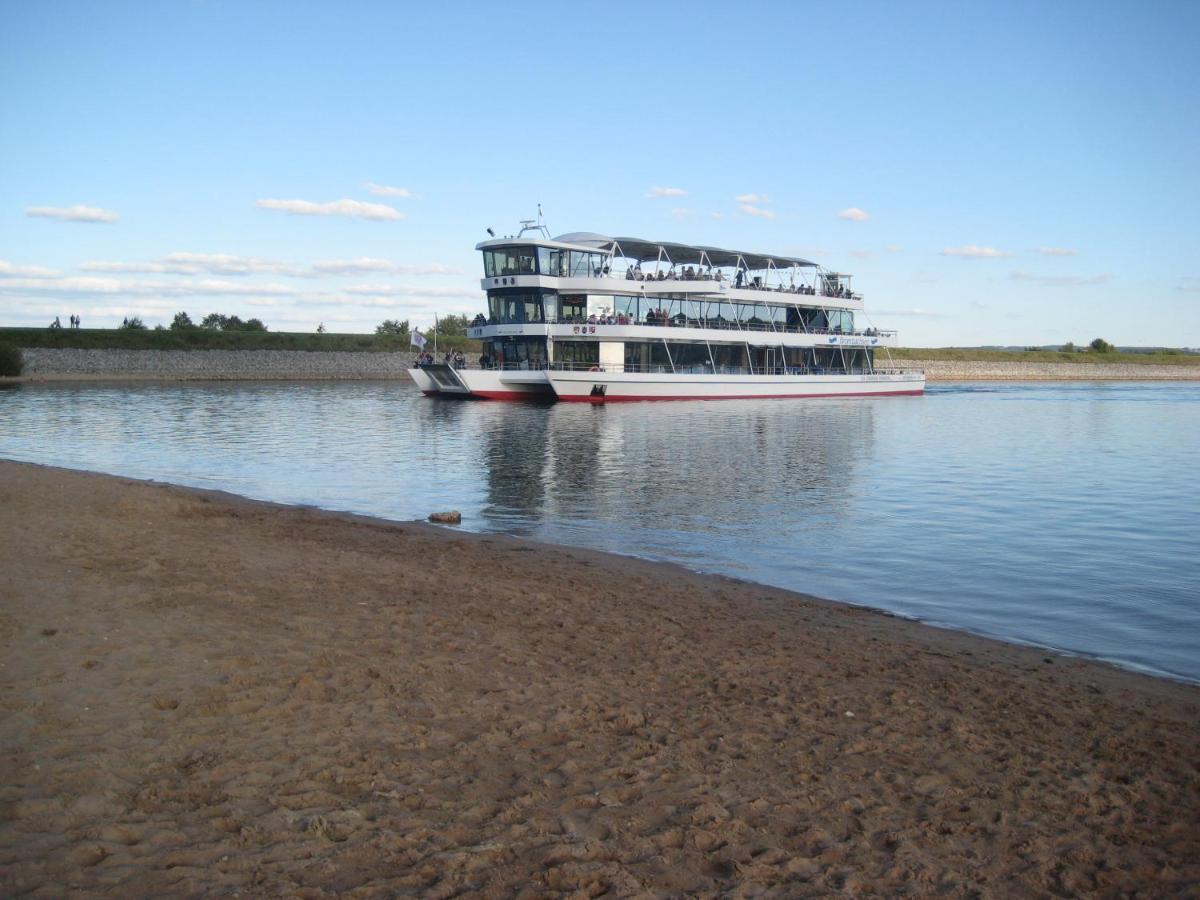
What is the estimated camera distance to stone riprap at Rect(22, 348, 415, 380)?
260ft

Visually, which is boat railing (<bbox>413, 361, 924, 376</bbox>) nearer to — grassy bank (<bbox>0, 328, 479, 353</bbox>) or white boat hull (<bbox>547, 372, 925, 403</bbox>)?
white boat hull (<bbox>547, 372, 925, 403</bbox>)

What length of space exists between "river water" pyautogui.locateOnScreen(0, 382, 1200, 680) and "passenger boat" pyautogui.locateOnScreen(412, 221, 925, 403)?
7.89m

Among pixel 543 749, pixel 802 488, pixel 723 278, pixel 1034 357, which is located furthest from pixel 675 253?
pixel 1034 357

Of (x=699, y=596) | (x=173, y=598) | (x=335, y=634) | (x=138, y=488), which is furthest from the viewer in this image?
(x=138, y=488)

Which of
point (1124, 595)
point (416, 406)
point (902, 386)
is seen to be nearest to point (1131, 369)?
point (902, 386)

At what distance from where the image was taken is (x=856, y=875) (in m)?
4.46

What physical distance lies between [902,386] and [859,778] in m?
71.2

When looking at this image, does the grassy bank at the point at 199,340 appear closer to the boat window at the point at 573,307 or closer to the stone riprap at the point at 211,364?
the stone riprap at the point at 211,364

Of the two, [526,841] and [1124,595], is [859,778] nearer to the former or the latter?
[526,841]

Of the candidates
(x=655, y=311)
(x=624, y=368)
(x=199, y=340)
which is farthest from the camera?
(x=199, y=340)

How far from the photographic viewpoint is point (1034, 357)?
128m

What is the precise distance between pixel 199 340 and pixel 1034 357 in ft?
338

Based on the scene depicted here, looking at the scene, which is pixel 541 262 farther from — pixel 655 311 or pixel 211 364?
pixel 211 364

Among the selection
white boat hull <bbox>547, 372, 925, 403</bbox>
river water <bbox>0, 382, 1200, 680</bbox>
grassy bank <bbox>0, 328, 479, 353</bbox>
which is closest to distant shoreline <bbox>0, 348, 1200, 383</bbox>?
grassy bank <bbox>0, 328, 479, 353</bbox>
